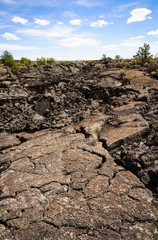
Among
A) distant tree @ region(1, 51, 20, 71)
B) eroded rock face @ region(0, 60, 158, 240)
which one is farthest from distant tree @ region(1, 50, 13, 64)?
eroded rock face @ region(0, 60, 158, 240)

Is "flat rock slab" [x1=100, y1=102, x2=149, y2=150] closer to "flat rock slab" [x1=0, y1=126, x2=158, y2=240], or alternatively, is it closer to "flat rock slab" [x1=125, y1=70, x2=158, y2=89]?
"flat rock slab" [x1=0, y1=126, x2=158, y2=240]

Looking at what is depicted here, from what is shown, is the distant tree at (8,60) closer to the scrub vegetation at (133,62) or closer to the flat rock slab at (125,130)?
the scrub vegetation at (133,62)

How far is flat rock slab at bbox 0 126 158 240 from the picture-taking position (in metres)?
2.11

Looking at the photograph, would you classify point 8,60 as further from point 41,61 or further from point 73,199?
point 73,199

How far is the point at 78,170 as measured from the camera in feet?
10.5

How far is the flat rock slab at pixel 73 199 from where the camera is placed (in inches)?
83.2

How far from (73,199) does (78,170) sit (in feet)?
2.30

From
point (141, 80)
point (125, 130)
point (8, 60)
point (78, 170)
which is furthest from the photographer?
point (8, 60)

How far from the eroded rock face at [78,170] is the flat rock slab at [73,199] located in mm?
13

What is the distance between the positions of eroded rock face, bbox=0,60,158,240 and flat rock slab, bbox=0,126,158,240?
13 mm

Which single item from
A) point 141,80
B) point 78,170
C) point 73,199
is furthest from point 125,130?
point 141,80

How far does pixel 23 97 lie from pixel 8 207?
5.89 meters

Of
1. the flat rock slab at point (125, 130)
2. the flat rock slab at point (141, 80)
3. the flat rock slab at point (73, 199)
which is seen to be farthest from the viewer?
the flat rock slab at point (141, 80)

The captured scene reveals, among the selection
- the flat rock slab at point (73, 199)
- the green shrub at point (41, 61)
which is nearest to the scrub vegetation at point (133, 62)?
the green shrub at point (41, 61)
